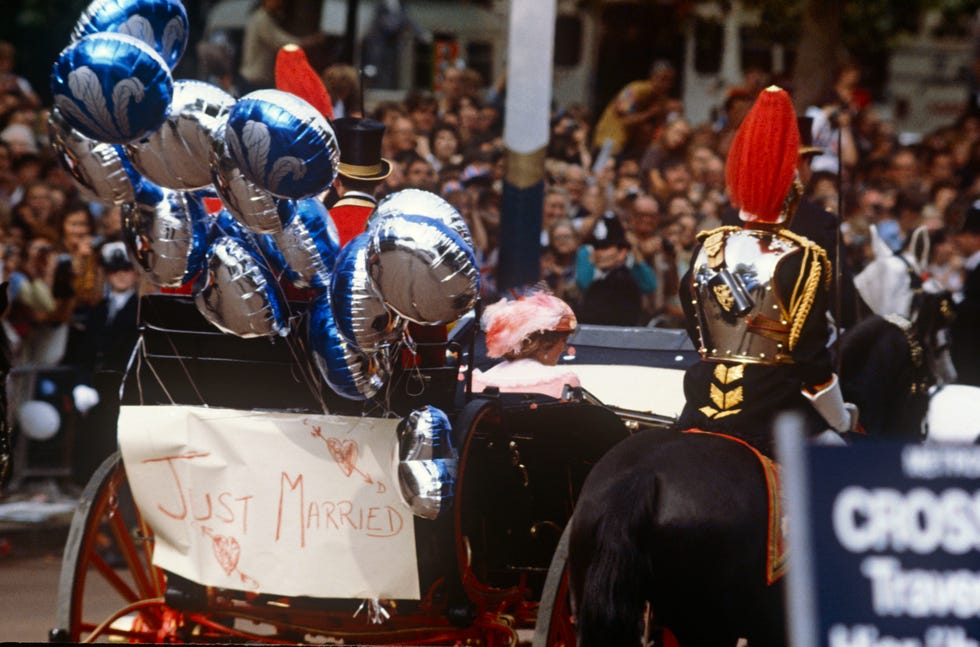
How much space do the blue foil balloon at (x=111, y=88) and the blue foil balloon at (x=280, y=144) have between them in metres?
0.25

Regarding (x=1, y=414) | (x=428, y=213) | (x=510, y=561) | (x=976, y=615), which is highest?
(x=428, y=213)

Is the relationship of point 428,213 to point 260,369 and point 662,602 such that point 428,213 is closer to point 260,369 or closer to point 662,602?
point 260,369

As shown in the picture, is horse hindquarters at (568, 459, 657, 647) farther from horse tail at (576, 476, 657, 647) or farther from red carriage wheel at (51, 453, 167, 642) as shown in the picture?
red carriage wheel at (51, 453, 167, 642)

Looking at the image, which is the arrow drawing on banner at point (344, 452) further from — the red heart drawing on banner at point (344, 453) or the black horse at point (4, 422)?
the black horse at point (4, 422)

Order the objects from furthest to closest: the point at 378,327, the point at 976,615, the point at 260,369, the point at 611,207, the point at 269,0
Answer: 1. the point at 269,0
2. the point at 611,207
3. the point at 260,369
4. the point at 378,327
5. the point at 976,615

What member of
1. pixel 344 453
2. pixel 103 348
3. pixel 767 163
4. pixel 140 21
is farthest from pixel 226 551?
pixel 103 348

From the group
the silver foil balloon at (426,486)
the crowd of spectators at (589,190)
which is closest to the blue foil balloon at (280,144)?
the silver foil balloon at (426,486)

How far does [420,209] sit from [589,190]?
7538mm

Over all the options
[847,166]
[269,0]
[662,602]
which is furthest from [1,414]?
[847,166]

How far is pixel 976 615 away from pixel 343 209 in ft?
11.3

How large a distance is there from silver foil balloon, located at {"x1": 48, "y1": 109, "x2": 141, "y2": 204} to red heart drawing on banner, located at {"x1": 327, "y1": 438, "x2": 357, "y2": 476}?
105 cm

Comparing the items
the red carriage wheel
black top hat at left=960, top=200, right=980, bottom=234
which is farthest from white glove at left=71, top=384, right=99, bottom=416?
black top hat at left=960, top=200, right=980, bottom=234

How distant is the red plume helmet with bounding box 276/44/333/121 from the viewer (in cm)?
652

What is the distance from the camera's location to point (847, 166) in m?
14.6
